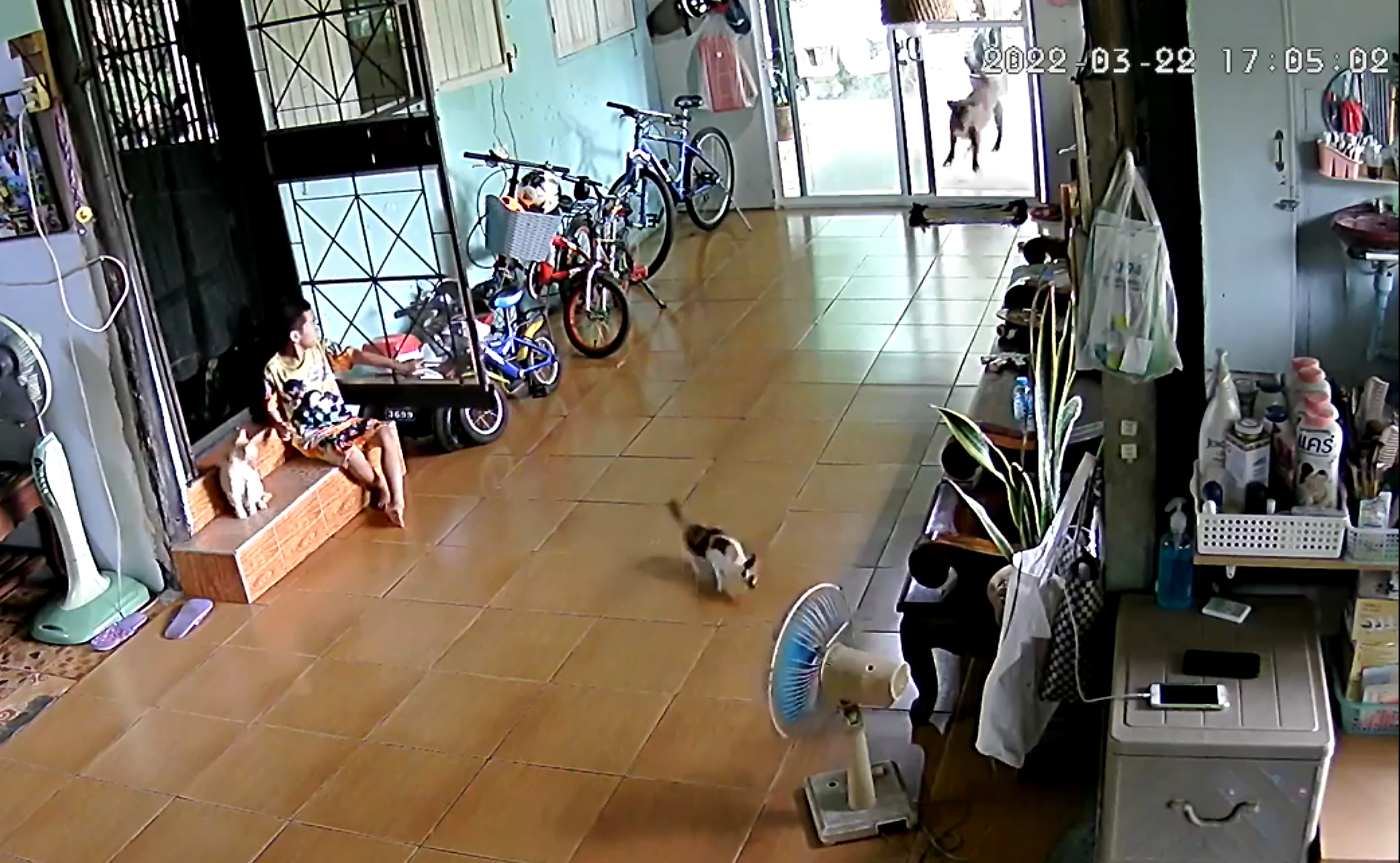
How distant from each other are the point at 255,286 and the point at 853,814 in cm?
333

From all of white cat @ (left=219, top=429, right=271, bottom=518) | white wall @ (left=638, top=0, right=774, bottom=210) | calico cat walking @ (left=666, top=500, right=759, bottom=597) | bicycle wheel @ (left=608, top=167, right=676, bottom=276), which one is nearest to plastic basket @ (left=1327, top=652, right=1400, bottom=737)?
calico cat walking @ (left=666, top=500, right=759, bottom=597)

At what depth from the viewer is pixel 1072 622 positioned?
2768 millimetres

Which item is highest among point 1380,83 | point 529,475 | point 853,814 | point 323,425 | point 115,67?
point 115,67

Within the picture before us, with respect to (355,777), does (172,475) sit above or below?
above

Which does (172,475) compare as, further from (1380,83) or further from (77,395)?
(1380,83)

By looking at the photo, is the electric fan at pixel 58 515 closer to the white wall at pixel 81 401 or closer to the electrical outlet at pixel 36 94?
the white wall at pixel 81 401

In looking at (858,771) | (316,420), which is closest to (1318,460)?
(858,771)

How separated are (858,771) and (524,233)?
3.31m

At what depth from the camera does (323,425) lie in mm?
4844

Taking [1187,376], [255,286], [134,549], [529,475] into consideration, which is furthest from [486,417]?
[1187,376]

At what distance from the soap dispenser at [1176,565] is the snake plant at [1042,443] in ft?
1.15

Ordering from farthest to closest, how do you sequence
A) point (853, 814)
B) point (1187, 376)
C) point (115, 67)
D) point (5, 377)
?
point (115, 67) < point (5, 377) < point (853, 814) < point (1187, 376)

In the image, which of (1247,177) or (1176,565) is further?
(1176,565)

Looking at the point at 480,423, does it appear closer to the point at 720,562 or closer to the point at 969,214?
the point at 720,562
